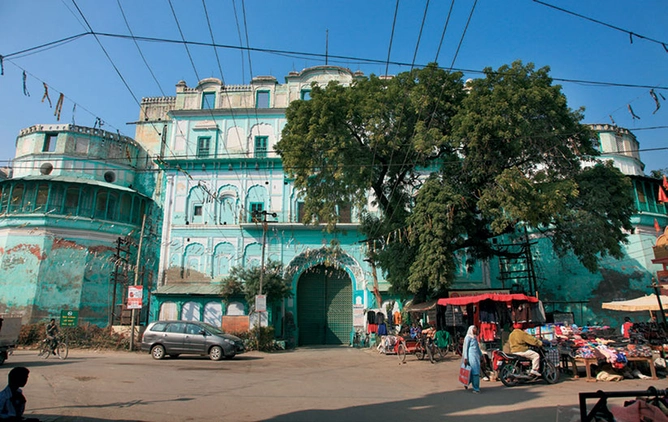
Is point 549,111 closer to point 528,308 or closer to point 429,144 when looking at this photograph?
point 429,144

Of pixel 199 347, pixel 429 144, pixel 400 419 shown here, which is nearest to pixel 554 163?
pixel 429 144

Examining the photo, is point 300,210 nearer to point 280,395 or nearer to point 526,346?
point 526,346

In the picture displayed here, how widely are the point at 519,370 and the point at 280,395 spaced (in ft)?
18.4

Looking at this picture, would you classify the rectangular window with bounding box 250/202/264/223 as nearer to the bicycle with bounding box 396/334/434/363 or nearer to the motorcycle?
A: the bicycle with bounding box 396/334/434/363

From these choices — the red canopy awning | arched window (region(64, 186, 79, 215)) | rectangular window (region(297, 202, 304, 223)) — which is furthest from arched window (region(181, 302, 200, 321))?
the red canopy awning

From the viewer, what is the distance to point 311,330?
89.0 feet

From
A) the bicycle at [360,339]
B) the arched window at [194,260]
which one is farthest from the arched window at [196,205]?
the bicycle at [360,339]

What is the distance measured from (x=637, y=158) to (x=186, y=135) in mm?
29037

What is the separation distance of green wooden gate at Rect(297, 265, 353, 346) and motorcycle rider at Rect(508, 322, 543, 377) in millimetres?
16749

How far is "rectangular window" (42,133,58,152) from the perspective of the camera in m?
29.6

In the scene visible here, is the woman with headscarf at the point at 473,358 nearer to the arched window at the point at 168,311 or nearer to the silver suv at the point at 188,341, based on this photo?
the silver suv at the point at 188,341

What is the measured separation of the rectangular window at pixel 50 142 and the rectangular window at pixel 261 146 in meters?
13.2

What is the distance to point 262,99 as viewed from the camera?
30391 millimetres

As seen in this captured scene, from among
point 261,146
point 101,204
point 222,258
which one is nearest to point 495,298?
point 222,258
